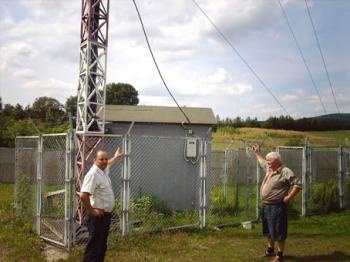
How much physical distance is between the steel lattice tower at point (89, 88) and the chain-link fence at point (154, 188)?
48 millimetres

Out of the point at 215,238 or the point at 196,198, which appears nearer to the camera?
the point at 215,238

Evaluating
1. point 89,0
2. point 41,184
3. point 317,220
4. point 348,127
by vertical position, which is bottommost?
point 317,220

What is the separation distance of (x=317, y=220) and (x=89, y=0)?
8.13 meters

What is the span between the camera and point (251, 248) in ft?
29.5

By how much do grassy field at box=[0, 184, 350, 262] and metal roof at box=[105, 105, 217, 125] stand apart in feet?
15.4

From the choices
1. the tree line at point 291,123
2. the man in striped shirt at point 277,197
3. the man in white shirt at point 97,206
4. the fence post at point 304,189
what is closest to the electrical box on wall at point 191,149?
the fence post at point 304,189

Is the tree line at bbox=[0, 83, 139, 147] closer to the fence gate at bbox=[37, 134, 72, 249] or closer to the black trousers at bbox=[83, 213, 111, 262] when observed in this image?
the fence gate at bbox=[37, 134, 72, 249]

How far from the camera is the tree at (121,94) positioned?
66188 mm

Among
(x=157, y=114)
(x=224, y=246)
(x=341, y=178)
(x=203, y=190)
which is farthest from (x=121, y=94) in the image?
(x=224, y=246)

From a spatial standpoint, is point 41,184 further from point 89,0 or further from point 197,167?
point 197,167

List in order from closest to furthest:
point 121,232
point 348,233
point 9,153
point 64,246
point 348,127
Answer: point 64,246
point 121,232
point 348,233
point 9,153
point 348,127

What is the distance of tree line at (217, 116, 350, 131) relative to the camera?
31272 mm

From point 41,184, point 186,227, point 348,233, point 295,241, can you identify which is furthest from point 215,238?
point 41,184

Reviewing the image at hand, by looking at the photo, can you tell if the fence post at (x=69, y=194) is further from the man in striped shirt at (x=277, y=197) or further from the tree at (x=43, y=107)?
the tree at (x=43, y=107)
